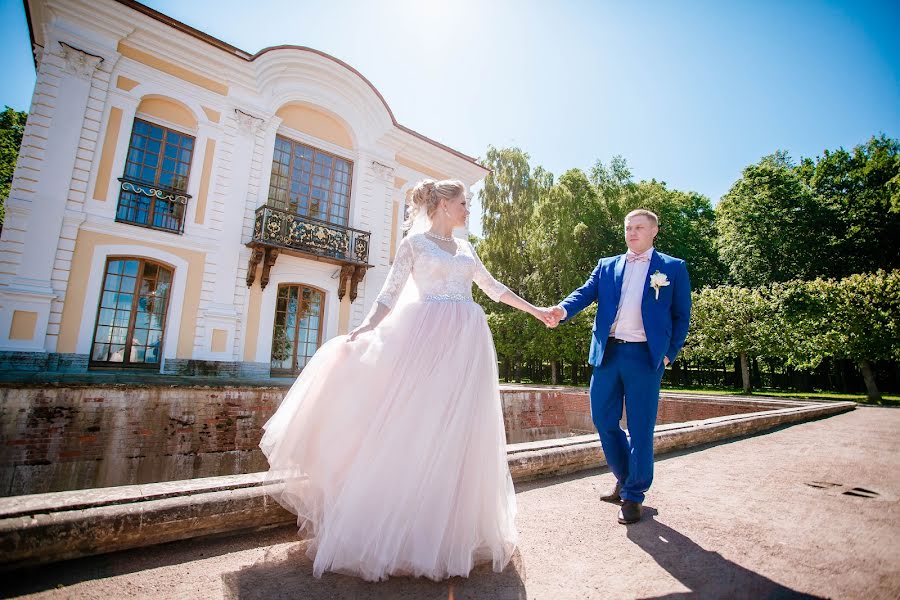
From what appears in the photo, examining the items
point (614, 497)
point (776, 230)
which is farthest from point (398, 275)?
point (776, 230)

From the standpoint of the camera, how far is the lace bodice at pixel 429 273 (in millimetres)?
2730

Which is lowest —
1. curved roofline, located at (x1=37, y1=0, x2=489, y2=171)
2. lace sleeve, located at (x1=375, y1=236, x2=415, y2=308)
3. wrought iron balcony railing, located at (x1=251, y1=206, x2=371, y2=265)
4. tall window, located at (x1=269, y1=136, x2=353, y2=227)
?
lace sleeve, located at (x1=375, y1=236, x2=415, y2=308)

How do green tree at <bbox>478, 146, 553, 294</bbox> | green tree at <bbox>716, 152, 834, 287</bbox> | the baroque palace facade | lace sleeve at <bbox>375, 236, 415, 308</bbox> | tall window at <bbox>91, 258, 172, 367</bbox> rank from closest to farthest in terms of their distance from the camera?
1. lace sleeve at <bbox>375, 236, 415, 308</bbox>
2. the baroque palace facade
3. tall window at <bbox>91, 258, 172, 367</bbox>
4. green tree at <bbox>716, 152, 834, 287</bbox>
5. green tree at <bbox>478, 146, 553, 294</bbox>

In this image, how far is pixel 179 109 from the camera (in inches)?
436

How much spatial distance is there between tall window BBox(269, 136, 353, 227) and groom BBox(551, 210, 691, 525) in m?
11.1

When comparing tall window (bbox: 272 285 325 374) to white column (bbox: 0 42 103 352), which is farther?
tall window (bbox: 272 285 325 374)

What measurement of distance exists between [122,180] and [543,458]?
1159 centimetres

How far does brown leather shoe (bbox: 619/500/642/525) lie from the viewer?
2619 millimetres

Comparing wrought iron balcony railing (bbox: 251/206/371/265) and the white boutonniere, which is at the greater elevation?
wrought iron balcony railing (bbox: 251/206/371/265)

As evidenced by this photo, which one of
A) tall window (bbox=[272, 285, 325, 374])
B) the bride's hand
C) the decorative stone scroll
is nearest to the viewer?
the bride's hand

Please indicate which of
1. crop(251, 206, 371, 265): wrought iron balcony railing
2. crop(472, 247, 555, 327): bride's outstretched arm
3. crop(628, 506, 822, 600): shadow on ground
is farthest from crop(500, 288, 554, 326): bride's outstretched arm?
crop(251, 206, 371, 265): wrought iron balcony railing

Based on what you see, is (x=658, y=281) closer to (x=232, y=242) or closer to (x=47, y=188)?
(x=232, y=242)

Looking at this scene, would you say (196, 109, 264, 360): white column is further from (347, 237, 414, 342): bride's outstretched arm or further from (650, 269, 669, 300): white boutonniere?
(650, 269, 669, 300): white boutonniere

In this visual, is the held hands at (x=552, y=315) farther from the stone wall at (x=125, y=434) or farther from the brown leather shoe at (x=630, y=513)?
the stone wall at (x=125, y=434)
